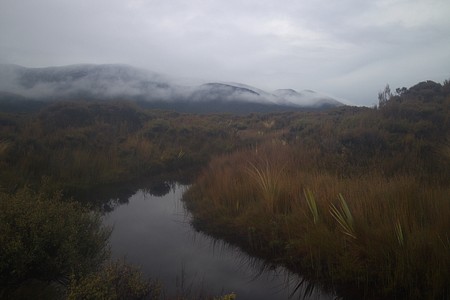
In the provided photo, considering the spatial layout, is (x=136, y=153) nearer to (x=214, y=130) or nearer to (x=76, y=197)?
(x=76, y=197)

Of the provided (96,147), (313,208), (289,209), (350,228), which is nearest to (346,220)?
(350,228)

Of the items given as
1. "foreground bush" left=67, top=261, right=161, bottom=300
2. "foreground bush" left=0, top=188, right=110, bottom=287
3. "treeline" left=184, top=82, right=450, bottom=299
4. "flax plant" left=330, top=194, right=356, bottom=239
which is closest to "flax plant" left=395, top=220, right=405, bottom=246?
"treeline" left=184, top=82, right=450, bottom=299

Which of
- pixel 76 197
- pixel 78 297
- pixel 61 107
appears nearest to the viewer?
pixel 78 297

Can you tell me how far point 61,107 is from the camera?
1703 cm

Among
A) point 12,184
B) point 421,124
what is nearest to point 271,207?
point 12,184

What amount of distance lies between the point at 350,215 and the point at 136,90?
7390cm

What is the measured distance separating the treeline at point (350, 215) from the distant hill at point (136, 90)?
52.4 metres

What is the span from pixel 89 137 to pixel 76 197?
613cm

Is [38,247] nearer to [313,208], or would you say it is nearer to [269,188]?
[313,208]

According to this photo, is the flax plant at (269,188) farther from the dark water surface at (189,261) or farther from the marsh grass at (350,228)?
the dark water surface at (189,261)

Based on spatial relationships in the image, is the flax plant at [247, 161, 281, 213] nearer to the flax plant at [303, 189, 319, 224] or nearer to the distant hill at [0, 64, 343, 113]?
the flax plant at [303, 189, 319, 224]

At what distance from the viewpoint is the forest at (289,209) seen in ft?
10.3

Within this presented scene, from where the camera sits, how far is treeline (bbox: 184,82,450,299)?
3.28 m

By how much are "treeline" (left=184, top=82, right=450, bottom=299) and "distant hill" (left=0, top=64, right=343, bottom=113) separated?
172ft
